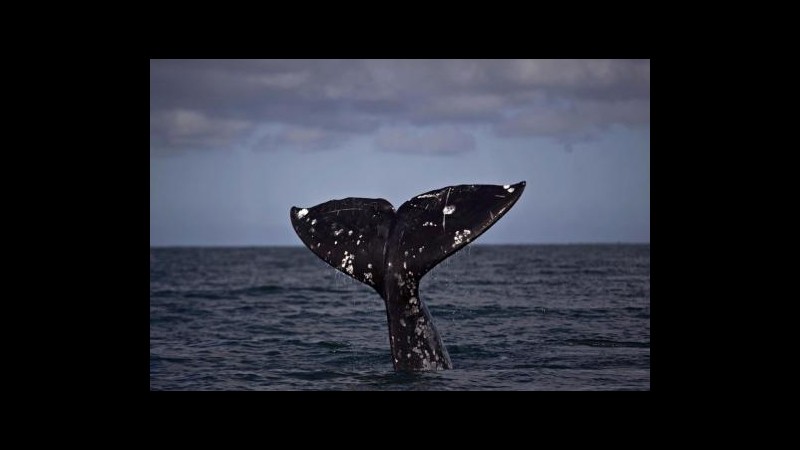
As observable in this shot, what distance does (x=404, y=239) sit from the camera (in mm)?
7430

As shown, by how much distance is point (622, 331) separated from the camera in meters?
13.7

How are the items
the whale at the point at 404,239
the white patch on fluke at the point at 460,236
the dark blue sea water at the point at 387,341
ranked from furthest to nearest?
the dark blue sea water at the point at 387,341 < the whale at the point at 404,239 < the white patch on fluke at the point at 460,236

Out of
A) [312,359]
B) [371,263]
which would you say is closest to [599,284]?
[312,359]

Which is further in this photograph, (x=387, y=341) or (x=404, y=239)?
(x=387, y=341)

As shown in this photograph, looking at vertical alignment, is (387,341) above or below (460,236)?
below


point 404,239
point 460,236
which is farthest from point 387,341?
A: point 460,236

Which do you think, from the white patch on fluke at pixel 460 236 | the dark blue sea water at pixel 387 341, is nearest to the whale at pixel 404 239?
the white patch on fluke at pixel 460 236

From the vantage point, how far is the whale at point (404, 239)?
715 cm

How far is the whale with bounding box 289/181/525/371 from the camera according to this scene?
715 cm

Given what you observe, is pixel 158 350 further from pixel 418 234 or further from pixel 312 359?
pixel 418 234

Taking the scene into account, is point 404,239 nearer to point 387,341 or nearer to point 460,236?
point 460,236

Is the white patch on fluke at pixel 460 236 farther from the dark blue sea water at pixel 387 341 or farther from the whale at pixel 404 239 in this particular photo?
the dark blue sea water at pixel 387 341
